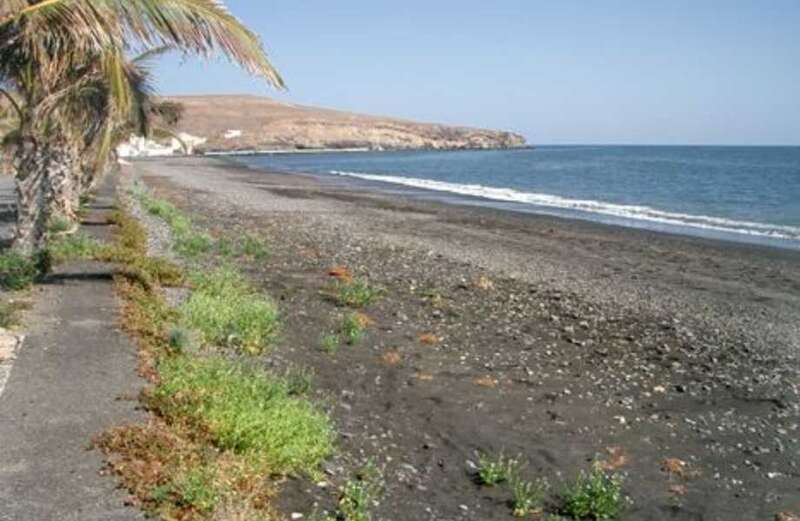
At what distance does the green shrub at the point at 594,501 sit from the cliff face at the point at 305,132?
152 m

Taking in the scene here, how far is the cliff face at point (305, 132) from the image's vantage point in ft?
548

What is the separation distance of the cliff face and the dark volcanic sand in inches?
5614

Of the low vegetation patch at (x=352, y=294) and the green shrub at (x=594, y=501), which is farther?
the low vegetation patch at (x=352, y=294)

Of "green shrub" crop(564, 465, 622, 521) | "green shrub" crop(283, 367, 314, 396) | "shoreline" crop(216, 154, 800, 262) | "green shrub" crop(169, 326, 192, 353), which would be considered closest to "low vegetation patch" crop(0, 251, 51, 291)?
"green shrub" crop(169, 326, 192, 353)

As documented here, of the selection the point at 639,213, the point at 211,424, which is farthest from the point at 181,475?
the point at 639,213

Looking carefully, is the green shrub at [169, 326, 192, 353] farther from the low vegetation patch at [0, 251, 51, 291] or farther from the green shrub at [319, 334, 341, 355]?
the low vegetation patch at [0, 251, 51, 291]

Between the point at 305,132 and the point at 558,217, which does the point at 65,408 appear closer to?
the point at 558,217

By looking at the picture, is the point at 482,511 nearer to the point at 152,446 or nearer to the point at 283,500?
the point at 283,500

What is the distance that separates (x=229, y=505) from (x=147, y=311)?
550 centimetres

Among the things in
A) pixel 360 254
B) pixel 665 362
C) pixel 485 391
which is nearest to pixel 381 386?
pixel 485 391

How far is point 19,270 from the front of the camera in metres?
11.0

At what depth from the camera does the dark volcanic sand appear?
6.51 metres

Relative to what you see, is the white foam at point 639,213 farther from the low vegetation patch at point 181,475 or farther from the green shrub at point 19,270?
the low vegetation patch at point 181,475

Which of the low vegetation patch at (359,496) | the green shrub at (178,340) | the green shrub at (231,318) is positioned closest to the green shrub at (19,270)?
the green shrub at (231,318)
